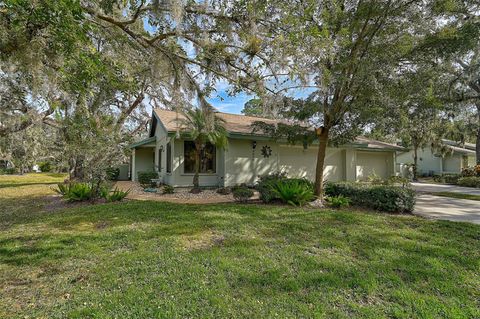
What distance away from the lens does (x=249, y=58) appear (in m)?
5.02

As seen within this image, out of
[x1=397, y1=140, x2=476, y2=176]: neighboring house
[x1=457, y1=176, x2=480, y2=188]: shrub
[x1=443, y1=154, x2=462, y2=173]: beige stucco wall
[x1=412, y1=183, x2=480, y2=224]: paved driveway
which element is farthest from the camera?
[x1=443, y1=154, x2=462, y2=173]: beige stucco wall

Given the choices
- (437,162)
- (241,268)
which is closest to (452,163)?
(437,162)

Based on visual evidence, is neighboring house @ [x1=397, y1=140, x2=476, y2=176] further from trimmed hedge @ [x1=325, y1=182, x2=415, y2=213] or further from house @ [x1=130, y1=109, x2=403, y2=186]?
trimmed hedge @ [x1=325, y1=182, x2=415, y2=213]

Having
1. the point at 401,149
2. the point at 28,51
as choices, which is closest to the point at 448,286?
the point at 28,51

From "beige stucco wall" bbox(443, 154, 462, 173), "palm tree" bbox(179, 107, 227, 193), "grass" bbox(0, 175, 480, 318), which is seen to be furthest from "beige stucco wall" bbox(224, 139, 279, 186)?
Result: "beige stucco wall" bbox(443, 154, 462, 173)

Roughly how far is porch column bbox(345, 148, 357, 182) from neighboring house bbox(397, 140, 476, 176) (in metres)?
12.3

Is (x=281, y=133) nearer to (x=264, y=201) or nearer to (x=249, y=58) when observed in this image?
(x=264, y=201)

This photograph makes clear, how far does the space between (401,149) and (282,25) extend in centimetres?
1750

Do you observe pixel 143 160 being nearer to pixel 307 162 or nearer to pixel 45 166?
pixel 307 162

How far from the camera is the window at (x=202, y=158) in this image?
12.9m

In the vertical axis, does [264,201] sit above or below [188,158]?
below

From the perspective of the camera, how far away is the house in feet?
41.7

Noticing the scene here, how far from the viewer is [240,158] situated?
1324 cm

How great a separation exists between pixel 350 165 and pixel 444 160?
1880cm
